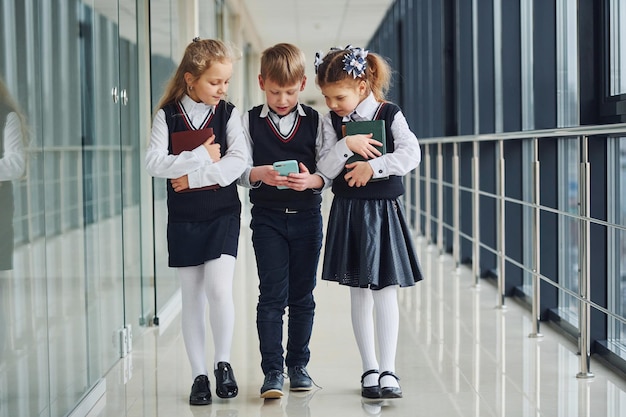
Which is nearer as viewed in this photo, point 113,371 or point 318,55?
point 318,55

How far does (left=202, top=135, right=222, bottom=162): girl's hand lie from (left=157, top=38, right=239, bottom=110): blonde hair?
19 centimetres

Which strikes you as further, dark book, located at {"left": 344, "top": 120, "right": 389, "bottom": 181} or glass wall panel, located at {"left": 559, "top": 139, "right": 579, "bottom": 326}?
glass wall panel, located at {"left": 559, "top": 139, "right": 579, "bottom": 326}

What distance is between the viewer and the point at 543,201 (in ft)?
14.6

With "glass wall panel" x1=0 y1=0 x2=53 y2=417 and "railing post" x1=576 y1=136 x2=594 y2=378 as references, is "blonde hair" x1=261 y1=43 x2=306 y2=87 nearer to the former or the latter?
"glass wall panel" x1=0 y1=0 x2=53 y2=417

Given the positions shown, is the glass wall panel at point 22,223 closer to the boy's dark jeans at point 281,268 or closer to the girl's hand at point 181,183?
the girl's hand at point 181,183

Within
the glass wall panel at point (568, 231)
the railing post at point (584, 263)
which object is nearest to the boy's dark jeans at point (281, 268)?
the railing post at point (584, 263)

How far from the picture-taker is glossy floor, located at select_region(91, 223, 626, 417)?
111 inches

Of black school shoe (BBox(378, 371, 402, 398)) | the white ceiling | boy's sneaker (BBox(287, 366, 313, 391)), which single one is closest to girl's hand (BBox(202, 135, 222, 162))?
boy's sneaker (BBox(287, 366, 313, 391))

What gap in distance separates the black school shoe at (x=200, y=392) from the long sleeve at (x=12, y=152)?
3.08ft

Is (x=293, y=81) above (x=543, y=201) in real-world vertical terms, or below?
above

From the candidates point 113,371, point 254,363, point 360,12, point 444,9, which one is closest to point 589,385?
point 254,363

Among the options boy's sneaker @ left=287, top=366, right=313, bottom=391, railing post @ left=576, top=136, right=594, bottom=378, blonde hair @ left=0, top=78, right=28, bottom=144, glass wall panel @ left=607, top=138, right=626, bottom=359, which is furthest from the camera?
glass wall panel @ left=607, top=138, right=626, bottom=359

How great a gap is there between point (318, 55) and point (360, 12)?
28.9 ft

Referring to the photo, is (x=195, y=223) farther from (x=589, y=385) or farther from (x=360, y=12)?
(x=360, y=12)
